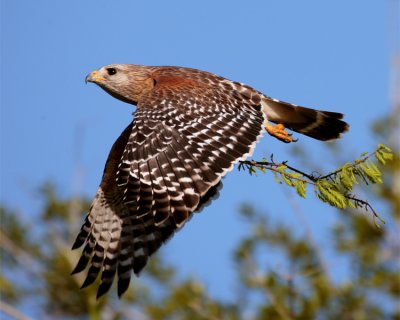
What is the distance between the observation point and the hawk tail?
7.50m

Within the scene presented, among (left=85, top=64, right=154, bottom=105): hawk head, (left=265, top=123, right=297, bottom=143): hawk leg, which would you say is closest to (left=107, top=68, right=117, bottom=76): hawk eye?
(left=85, top=64, right=154, bottom=105): hawk head

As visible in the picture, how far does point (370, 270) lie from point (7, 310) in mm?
8404

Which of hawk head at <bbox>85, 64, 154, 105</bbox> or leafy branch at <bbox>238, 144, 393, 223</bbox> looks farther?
hawk head at <bbox>85, 64, 154, 105</bbox>

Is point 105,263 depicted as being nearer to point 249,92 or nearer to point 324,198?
point 249,92

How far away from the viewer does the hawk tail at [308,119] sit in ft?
24.6

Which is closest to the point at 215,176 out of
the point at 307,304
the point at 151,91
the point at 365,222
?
the point at 151,91

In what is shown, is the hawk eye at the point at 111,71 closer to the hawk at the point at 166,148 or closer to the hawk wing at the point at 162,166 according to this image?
the hawk at the point at 166,148

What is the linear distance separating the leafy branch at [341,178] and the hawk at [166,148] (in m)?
0.50

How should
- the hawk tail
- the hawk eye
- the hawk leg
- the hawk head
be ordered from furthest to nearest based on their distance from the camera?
the hawk eye → the hawk head → the hawk tail → the hawk leg

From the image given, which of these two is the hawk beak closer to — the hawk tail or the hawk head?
the hawk head

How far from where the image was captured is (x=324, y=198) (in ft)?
19.5

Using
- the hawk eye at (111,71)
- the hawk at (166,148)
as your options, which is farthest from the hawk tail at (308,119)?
the hawk eye at (111,71)

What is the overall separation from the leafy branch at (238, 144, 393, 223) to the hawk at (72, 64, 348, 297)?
0.50 metres

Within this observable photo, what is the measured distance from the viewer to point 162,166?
6438mm
